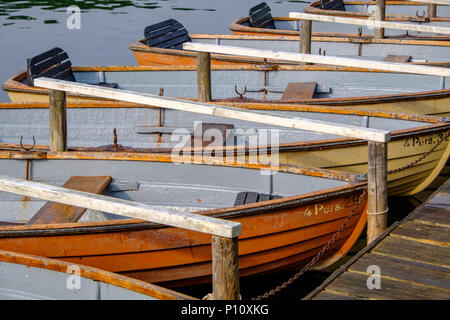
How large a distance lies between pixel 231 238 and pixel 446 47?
9.60 m

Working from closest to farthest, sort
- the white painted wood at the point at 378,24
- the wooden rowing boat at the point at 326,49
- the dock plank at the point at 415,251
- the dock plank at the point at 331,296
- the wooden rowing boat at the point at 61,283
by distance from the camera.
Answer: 1. the wooden rowing boat at the point at 61,283
2. the dock plank at the point at 331,296
3. the dock plank at the point at 415,251
4. the white painted wood at the point at 378,24
5. the wooden rowing boat at the point at 326,49

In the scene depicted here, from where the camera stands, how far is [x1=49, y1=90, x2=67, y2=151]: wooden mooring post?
8.66m

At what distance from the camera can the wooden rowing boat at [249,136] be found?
923 centimetres

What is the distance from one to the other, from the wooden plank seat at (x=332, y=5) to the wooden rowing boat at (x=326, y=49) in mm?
3222

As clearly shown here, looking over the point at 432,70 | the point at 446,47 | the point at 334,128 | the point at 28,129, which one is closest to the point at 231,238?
the point at 334,128

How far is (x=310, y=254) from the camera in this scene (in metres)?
8.10

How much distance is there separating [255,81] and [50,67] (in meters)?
3.32

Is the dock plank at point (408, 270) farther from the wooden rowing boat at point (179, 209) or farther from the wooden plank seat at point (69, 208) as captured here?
the wooden plank seat at point (69, 208)

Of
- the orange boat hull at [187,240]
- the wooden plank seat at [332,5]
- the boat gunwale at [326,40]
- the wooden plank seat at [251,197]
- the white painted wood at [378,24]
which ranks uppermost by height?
the wooden plank seat at [332,5]

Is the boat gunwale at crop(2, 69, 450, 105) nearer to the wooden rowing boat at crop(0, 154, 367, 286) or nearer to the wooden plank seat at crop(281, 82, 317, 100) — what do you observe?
the wooden plank seat at crop(281, 82, 317, 100)

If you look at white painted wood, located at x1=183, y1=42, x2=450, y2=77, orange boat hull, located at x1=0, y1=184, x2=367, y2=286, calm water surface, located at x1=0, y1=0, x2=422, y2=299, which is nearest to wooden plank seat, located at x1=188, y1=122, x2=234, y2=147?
white painted wood, located at x1=183, y1=42, x2=450, y2=77

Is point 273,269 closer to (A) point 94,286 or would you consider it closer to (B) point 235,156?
(B) point 235,156

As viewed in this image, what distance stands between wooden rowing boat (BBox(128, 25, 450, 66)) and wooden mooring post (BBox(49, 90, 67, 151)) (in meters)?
5.00

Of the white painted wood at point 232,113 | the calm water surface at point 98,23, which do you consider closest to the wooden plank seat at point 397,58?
the white painted wood at point 232,113
